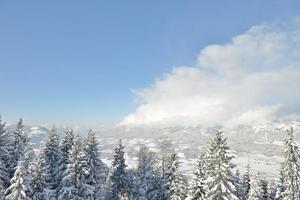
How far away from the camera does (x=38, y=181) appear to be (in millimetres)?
48094

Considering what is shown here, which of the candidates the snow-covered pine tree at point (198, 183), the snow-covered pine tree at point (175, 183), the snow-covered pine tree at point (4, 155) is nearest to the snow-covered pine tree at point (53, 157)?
the snow-covered pine tree at point (4, 155)

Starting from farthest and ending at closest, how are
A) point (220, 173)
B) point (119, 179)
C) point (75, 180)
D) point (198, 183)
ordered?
point (119, 179) → point (75, 180) → point (198, 183) → point (220, 173)

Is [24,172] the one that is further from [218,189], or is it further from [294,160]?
[294,160]

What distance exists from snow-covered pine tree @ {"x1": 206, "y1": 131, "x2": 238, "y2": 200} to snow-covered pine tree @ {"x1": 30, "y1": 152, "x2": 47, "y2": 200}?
21337 mm

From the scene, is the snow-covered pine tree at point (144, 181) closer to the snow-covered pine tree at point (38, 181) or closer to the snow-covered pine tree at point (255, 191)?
the snow-covered pine tree at point (255, 191)

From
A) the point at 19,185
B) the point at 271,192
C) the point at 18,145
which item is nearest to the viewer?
the point at 19,185

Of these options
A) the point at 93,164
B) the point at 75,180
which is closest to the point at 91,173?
the point at 93,164

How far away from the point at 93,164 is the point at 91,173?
1823mm

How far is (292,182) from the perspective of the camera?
6075 centimetres

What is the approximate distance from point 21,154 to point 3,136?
356cm

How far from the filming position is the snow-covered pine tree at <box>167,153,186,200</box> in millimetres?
52719

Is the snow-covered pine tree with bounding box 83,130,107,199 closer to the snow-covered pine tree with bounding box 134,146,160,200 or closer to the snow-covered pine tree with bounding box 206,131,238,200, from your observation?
the snow-covered pine tree with bounding box 134,146,160,200

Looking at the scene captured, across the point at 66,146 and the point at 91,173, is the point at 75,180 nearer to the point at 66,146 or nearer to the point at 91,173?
the point at 91,173

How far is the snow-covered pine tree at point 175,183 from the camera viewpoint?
52.7 m
